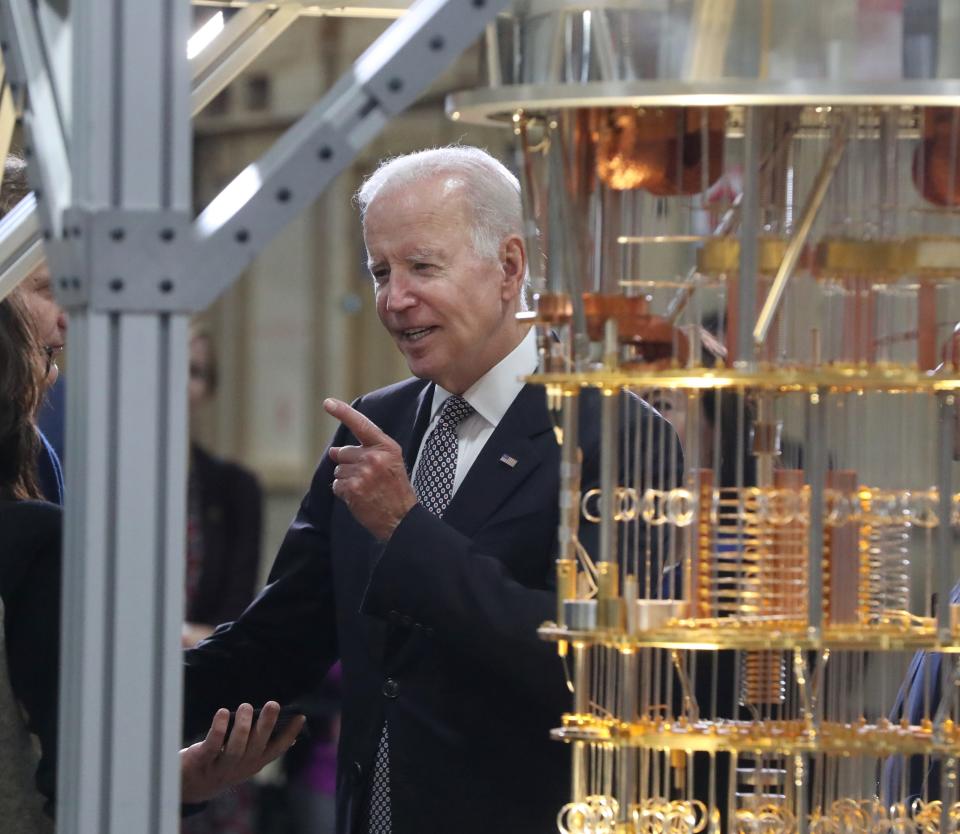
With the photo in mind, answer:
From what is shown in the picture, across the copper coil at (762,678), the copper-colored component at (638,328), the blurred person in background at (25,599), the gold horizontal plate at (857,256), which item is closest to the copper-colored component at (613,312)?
the copper-colored component at (638,328)

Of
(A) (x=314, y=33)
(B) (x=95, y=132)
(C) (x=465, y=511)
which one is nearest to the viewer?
(B) (x=95, y=132)

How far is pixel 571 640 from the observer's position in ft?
9.57

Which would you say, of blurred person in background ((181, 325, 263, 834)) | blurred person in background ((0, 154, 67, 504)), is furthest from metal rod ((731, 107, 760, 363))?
blurred person in background ((181, 325, 263, 834))

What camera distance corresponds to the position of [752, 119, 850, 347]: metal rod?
2908 mm

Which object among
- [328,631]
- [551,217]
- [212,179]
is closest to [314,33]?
[212,179]

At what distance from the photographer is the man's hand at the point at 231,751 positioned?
3.71 metres

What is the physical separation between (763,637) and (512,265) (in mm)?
1137

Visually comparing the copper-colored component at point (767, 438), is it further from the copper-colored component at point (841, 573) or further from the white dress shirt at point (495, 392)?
the white dress shirt at point (495, 392)

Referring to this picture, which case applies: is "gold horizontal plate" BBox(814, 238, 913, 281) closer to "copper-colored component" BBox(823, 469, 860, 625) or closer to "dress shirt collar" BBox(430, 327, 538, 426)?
"copper-colored component" BBox(823, 469, 860, 625)

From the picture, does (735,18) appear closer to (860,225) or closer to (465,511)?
(860,225)

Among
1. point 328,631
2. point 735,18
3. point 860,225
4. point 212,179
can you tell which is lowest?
point 328,631

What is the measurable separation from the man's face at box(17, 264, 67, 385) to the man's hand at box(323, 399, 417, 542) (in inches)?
24.2

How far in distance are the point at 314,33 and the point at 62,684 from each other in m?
9.29

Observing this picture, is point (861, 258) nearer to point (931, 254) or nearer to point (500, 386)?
point (931, 254)
